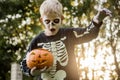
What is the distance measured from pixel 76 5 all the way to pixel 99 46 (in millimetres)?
2068

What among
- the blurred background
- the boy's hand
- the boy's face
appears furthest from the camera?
the blurred background

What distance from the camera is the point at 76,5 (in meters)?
17.0

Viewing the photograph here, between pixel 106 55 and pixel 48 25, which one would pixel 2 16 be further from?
pixel 48 25

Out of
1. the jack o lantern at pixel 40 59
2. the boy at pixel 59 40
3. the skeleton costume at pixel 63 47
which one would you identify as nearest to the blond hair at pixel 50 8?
the boy at pixel 59 40

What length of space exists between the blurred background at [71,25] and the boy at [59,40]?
11.5 m

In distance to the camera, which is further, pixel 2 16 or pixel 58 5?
pixel 2 16

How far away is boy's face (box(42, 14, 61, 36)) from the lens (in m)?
3.96

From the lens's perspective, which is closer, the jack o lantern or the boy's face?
the jack o lantern

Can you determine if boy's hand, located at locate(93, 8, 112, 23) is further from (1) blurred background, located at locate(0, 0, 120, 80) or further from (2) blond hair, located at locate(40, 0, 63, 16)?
(1) blurred background, located at locate(0, 0, 120, 80)

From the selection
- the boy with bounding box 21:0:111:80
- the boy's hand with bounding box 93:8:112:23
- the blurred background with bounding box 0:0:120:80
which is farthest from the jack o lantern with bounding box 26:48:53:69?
the blurred background with bounding box 0:0:120:80

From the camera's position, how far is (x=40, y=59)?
379cm

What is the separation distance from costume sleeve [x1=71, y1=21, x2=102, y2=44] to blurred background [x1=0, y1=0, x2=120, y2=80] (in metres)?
11.5

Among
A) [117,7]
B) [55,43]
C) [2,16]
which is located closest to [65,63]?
[55,43]

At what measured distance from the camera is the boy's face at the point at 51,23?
13.0 ft
